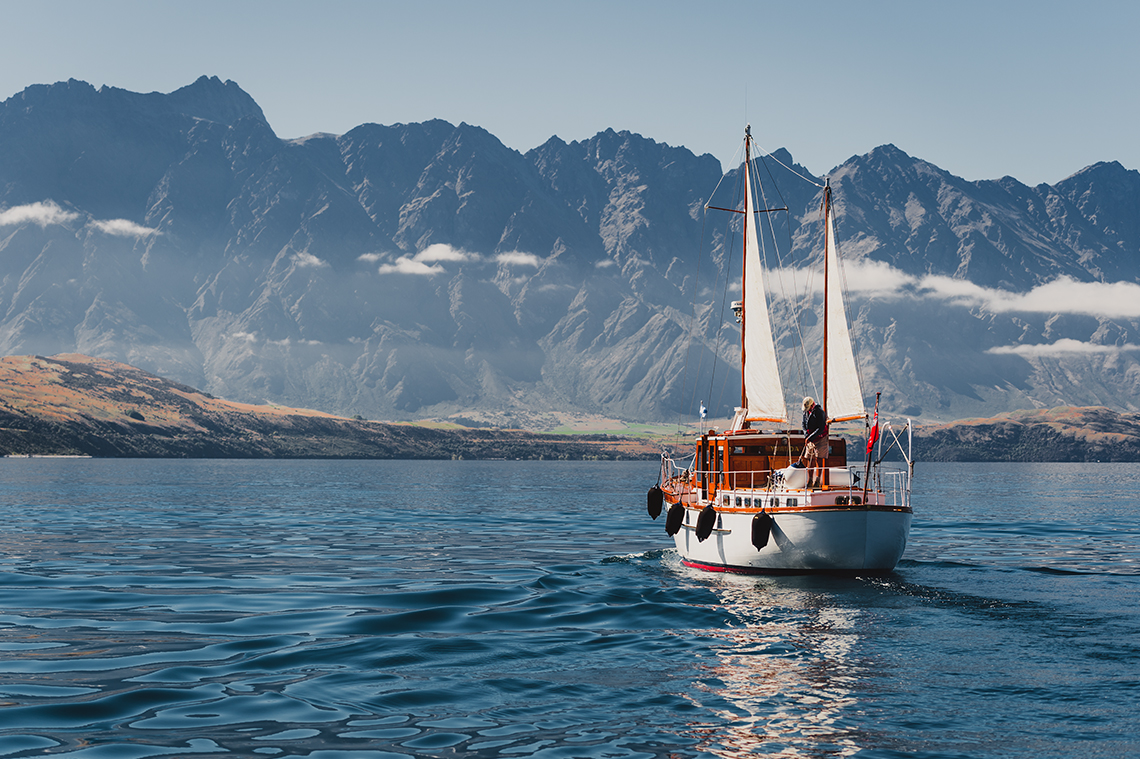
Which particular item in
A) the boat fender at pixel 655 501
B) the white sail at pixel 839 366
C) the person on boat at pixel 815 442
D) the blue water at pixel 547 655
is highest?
the white sail at pixel 839 366

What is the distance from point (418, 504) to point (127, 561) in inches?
1953

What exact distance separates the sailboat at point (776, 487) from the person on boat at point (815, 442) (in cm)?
24

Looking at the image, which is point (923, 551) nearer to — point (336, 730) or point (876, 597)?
point (876, 597)

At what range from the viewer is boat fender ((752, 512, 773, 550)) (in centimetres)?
3341

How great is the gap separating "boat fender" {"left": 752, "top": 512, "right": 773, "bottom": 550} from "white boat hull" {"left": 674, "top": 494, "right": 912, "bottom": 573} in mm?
215

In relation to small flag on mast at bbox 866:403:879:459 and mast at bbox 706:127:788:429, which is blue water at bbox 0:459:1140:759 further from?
mast at bbox 706:127:788:429

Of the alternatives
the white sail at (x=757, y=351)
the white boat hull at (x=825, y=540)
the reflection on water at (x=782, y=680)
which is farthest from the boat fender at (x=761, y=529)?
the white sail at (x=757, y=351)

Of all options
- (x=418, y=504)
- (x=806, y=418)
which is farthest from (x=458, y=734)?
(x=418, y=504)

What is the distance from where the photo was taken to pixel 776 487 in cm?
3541

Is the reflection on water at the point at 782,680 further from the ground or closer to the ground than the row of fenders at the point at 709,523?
closer to the ground

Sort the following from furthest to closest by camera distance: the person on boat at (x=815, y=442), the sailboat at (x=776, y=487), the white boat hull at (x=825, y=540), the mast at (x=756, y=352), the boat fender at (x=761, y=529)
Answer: the mast at (x=756, y=352) < the person on boat at (x=815, y=442) < the boat fender at (x=761, y=529) < the sailboat at (x=776, y=487) < the white boat hull at (x=825, y=540)

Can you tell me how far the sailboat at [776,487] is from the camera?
109 feet

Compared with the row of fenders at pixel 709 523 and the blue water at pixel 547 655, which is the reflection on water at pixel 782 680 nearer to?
the blue water at pixel 547 655

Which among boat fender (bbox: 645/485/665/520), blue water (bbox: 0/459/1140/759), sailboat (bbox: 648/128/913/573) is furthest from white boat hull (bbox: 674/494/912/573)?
boat fender (bbox: 645/485/665/520)
